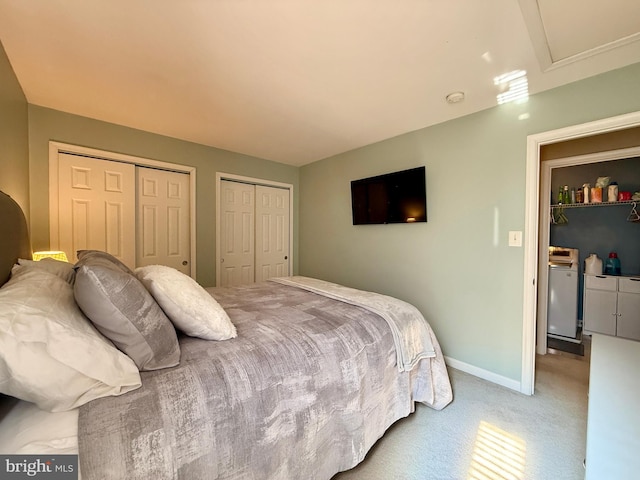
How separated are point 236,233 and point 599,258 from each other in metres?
4.89

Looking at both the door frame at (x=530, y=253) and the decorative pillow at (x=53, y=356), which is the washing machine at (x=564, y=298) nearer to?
the door frame at (x=530, y=253)

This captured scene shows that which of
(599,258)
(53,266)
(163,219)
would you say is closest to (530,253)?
(599,258)

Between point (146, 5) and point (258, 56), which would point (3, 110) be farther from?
point (258, 56)

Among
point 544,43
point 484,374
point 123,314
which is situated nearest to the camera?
point 123,314

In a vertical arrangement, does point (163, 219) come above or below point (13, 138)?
below

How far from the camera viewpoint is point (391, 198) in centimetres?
302

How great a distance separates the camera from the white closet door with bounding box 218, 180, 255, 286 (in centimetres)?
358

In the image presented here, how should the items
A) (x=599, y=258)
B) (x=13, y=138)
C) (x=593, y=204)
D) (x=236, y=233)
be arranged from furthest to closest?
(x=236, y=233)
(x=599, y=258)
(x=593, y=204)
(x=13, y=138)

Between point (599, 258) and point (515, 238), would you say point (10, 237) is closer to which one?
point (515, 238)

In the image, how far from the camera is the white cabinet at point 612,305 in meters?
3.12

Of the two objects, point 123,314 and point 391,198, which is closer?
point 123,314

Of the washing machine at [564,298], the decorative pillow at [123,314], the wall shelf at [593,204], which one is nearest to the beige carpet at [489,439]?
the decorative pillow at [123,314]

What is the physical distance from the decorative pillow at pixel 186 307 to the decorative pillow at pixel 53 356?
285 mm

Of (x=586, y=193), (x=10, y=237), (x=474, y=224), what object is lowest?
(x=10, y=237)
